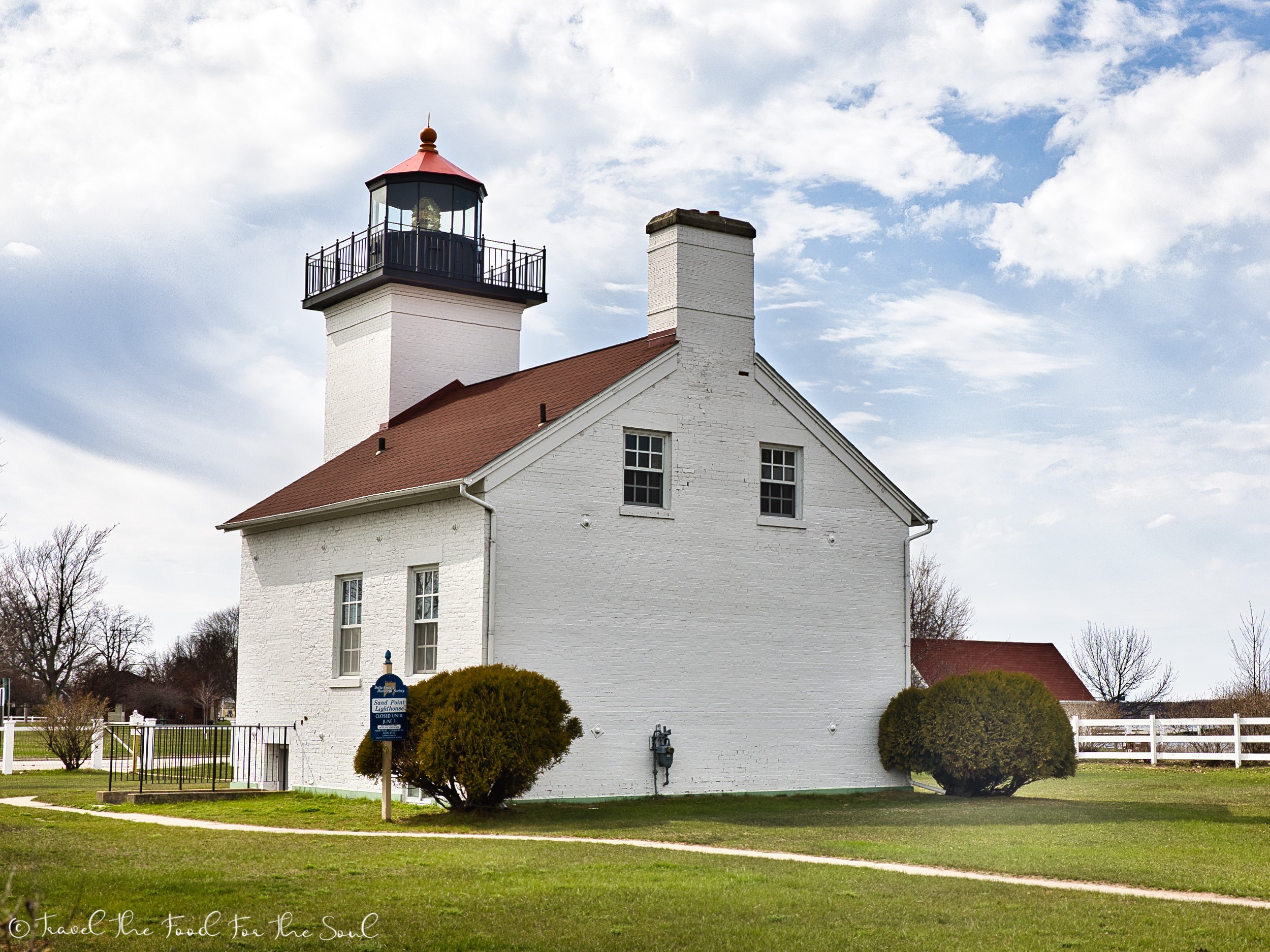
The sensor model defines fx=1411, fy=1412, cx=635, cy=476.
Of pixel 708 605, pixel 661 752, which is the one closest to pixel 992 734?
pixel 708 605

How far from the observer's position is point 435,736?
17578 millimetres

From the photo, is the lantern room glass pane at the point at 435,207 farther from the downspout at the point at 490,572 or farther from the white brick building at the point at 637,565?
the downspout at the point at 490,572

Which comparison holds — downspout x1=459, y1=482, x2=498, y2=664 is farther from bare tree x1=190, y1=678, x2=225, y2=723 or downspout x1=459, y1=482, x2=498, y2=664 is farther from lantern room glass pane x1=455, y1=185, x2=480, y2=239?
bare tree x1=190, y1=678, x2=225, y2=723

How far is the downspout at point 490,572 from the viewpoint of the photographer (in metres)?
19.7

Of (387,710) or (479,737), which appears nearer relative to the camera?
(479,737)

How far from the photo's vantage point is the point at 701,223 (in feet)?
75.2

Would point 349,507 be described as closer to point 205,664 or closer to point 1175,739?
point 1175,739

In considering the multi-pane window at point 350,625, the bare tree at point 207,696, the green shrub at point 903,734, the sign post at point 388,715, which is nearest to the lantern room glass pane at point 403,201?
the multi-pane window at point 350,625

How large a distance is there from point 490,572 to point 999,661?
29708 millimetres

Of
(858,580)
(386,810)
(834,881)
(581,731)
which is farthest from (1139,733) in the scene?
(834,881)

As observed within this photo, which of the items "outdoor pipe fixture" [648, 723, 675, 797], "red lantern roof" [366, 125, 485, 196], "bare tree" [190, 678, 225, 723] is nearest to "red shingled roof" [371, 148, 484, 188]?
"red lantern roof" [366, 125, 485, 196]

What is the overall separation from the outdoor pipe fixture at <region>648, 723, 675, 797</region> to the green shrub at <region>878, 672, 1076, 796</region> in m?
4.19

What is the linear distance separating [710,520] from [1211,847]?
9.42 m

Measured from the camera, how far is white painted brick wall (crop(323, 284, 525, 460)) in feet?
92.7
